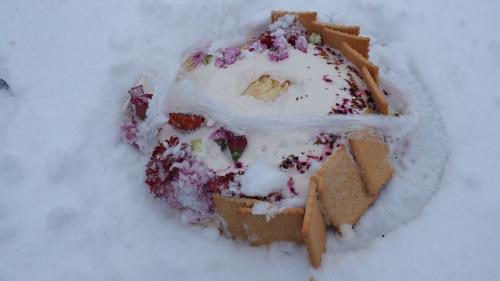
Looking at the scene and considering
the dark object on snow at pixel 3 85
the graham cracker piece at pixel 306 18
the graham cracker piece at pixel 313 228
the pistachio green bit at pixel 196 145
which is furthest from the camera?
the dark object on snow at pixel 3 85

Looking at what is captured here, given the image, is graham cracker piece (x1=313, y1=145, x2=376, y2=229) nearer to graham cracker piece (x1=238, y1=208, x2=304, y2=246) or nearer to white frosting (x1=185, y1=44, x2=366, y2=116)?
graham cracker piece (x1=238, y1=208, x2=304, y2=246)

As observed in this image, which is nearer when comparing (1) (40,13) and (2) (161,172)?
(2) (161,172)

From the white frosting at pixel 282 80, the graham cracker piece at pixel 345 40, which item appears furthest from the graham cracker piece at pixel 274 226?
the graham cracker piece at pixel 345 40

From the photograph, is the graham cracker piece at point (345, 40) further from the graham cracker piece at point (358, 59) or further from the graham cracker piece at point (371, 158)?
the graham cracker piece at point (371, 158)

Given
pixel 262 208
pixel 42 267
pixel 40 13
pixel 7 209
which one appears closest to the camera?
pixel 262 208

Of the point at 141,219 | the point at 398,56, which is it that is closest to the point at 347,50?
the point at 398,56

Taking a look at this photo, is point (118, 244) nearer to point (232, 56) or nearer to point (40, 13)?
point (232, 56)

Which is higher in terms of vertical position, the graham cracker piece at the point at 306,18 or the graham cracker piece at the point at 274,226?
the graham cracker piece at the point at 306,18
